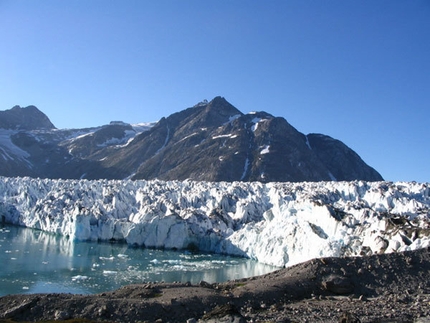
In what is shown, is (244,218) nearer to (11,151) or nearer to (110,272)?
(110,272)

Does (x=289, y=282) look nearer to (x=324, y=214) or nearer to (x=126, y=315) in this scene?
(x=126, y=315)

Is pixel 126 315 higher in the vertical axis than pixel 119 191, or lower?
lower

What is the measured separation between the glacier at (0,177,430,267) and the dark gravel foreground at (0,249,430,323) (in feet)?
24.9

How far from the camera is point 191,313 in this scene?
61.9 feet

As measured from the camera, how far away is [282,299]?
70.0 feet

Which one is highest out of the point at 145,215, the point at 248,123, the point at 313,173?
the point at 248,123

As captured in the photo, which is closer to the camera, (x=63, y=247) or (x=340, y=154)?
(x=63, y=247)

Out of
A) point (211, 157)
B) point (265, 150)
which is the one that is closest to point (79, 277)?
point (211, 157)

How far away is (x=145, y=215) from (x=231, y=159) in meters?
101

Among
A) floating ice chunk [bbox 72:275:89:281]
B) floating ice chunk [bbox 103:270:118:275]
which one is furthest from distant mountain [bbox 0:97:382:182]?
floating ice chunk [bbox 72:275:89:281]

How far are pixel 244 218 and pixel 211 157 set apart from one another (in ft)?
333

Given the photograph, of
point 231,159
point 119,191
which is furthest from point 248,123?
point 119,191

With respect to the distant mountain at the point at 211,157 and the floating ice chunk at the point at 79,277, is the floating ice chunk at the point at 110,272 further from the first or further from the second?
the distant mountain at the point at 211,157

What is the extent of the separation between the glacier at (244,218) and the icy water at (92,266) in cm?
270
